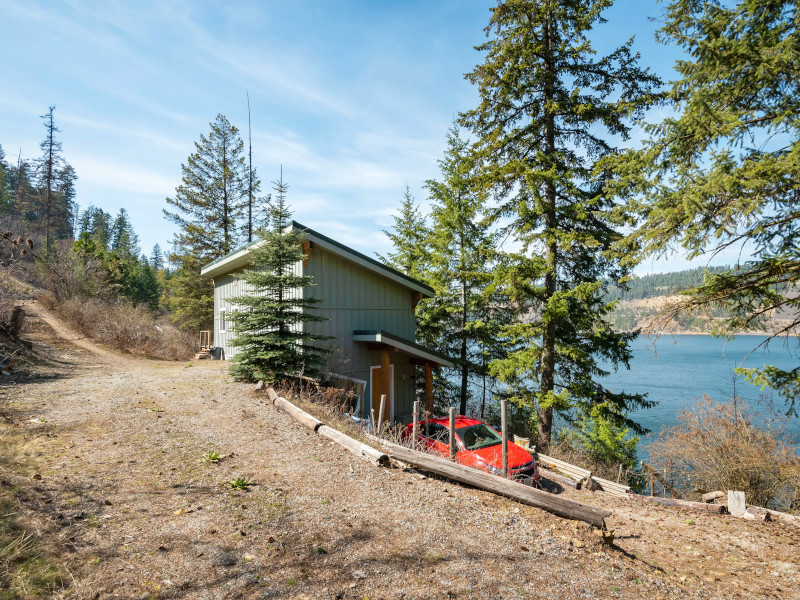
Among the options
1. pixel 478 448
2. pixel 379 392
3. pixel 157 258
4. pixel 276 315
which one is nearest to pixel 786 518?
pixel 478 448

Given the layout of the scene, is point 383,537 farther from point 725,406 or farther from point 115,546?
point 725,406

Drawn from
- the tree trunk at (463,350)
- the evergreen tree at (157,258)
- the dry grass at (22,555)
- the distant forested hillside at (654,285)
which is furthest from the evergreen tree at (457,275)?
the evergreen tree at (157,258)

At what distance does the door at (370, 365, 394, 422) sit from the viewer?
12992 mm

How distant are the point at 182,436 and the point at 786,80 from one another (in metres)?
11.5

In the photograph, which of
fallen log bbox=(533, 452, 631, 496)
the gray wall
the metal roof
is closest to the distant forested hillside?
fallen log bbox=(533, 452, 631, 496)

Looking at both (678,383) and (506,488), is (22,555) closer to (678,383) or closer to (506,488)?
(506,488)

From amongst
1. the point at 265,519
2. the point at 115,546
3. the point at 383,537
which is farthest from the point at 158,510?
the point at 383,537

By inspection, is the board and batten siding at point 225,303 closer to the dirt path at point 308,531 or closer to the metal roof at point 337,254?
the metal roof at point 337,254

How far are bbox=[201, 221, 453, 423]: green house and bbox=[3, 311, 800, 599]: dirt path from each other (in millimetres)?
4967

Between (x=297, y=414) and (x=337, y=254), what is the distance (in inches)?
225

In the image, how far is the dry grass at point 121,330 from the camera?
18.6 m

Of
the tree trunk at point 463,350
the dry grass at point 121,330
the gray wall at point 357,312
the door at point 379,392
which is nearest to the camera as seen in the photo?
the gray wall at point 357,312

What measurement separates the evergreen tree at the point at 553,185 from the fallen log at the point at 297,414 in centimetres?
654

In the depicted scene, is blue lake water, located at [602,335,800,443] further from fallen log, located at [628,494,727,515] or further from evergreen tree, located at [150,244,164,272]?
evergreen tree, located at [150,244,164,272]
